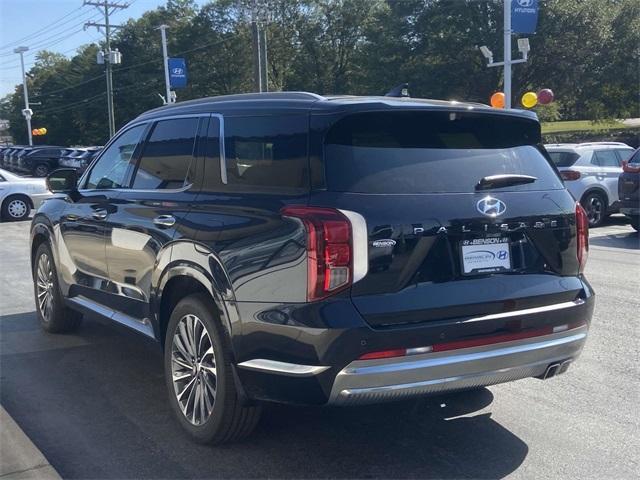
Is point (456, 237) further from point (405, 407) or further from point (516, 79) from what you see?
point (516, 79)

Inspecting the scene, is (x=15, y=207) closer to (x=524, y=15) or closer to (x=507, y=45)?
(x=524, y=15)

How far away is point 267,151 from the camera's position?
157 inches

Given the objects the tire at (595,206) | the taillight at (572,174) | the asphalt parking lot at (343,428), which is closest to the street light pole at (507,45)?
the taillight at (572,174)

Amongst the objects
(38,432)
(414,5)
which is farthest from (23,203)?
(414,5)

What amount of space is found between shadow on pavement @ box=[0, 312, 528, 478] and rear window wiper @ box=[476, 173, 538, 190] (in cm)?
148

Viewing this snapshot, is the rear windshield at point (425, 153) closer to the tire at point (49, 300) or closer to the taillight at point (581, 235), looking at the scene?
the taillight at point (581, 235)

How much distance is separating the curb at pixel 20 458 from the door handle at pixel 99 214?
1.64m

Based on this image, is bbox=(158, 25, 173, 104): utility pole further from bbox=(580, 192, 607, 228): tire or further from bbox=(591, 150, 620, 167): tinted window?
bbox=(580, 192, 607, 228): tire

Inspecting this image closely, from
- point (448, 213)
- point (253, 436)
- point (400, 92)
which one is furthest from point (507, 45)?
point (253, 436)

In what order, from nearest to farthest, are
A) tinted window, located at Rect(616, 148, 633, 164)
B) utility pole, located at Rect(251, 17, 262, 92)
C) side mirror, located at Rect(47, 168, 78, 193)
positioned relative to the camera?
side mirror, located at Rect(47, 168, 78, 193)
tinted window, located at Rect(616, 148, 633, 164)
utility pole, located at Rect(251, 17, 262, 92)

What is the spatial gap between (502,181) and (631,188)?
10.1 meters

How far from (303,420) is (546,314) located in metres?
1.66

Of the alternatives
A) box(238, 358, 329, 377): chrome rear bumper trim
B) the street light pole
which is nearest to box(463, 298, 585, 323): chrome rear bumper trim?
box(238, 358, 329, 377): chrome rear bumper trim

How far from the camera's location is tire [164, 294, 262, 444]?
398 centimetres
